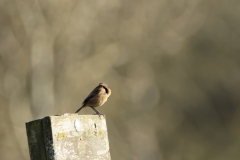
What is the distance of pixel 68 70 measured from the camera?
17203 millimetres

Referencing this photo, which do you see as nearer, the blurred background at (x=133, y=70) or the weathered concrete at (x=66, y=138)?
the weathered concrete at (x=66, y=138)

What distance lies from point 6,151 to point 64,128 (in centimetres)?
1364

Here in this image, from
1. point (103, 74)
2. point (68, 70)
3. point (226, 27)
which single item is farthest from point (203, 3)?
point (68, 70)

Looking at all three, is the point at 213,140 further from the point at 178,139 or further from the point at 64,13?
the point at 64,13

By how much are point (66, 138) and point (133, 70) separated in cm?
1699

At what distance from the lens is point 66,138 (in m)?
3.59

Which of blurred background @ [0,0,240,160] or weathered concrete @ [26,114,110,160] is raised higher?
blurred background @ [0,0,240,160]

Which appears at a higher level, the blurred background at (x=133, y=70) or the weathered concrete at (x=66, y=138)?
the blurred background at (x=133, y=70)

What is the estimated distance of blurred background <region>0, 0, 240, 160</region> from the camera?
53.3 ft

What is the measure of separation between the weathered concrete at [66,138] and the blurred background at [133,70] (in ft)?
39.2

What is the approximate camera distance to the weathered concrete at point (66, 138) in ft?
11.5

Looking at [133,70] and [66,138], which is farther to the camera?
[133,70]

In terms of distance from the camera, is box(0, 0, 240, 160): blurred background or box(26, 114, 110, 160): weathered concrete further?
box(0, 0, 240, 160): blurred background

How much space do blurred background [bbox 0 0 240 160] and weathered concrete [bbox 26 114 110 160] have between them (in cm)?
1196
